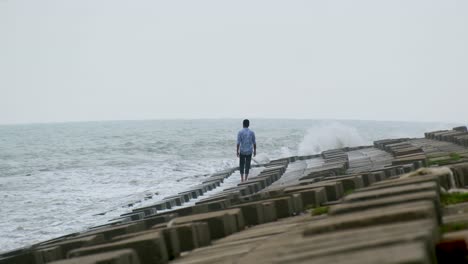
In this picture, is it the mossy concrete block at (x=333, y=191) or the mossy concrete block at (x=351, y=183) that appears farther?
the mossy concrete block at (x=351, y=183)

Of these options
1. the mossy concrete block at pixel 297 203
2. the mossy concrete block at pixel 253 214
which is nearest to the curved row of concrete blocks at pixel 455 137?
the mossy concrete block at pixel 297 203

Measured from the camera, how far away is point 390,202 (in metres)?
5.31

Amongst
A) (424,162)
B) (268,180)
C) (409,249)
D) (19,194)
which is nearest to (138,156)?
(19,194)

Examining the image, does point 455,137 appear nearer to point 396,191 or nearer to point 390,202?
point 396,191

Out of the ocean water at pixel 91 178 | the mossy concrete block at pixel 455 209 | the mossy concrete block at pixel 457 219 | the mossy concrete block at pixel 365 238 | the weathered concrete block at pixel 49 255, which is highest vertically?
the mossy concrete block at pixel 365 238

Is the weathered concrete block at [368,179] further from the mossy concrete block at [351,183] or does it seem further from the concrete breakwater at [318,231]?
the mossy concrete block at [351,183]

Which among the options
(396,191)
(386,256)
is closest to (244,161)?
(396,191)

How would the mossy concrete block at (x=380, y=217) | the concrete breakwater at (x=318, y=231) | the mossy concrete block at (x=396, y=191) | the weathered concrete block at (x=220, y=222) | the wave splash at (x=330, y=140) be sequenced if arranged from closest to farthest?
the concrete breakwater at (x=318, y=231) → the mossy concrete block at (x=380, y=217) → the mossy concrete block at (x=396, y=191) → the weathered concrete block at (x=220, y=222) → the wave splash at (x=330, y=140)

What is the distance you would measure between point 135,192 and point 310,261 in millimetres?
20229

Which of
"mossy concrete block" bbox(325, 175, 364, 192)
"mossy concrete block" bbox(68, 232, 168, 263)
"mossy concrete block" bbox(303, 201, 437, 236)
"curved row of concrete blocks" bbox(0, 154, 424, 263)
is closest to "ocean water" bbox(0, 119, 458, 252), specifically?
"curved row of concrete blocks" bbox(0, 154, 424, 263)

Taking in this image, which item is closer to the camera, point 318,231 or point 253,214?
point 318,231

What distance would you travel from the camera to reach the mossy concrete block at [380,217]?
4.56 m

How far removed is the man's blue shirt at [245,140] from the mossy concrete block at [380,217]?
12627 mm

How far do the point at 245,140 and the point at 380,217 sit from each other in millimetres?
13082
